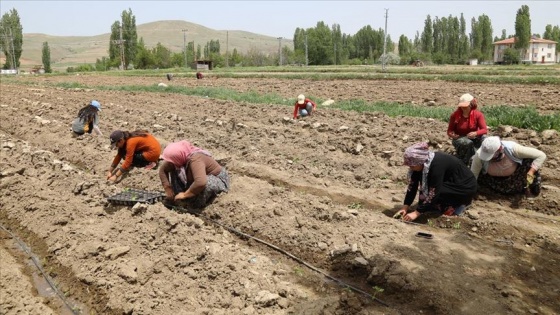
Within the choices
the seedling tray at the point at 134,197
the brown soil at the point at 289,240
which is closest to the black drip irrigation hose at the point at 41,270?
the brown soil at the point at 289,240

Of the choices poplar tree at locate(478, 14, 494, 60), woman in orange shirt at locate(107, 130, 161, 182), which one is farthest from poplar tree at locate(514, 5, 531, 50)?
woman in orange shirt at locate(107, 130, 161, 182)

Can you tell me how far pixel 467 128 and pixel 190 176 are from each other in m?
4.00

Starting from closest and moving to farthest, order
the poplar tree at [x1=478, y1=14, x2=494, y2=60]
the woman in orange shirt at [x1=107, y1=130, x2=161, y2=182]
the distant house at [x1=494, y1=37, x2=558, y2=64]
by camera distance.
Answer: the woman in orange shirt at [x1=107, y1=130, x2=161, y2=182] < the poplar tree at [x1=478, y1=14, x2=494, y2=60] < the distant house at [x1=494, y1=37, x2=558, y2=64]

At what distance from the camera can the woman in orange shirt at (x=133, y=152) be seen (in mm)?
7016

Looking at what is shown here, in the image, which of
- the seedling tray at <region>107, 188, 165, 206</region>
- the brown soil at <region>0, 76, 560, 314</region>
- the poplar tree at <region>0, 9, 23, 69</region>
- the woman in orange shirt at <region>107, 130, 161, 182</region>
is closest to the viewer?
the brown soil at <region>0, 76, 560, 314</region>

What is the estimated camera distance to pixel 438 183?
5133 millimetres

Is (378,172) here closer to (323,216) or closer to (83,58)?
(323,216)

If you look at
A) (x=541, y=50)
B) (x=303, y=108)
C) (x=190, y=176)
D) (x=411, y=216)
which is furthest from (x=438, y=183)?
(x=541, y=50)

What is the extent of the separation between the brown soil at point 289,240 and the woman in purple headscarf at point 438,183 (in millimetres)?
205

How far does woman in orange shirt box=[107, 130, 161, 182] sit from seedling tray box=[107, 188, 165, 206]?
1.03 m

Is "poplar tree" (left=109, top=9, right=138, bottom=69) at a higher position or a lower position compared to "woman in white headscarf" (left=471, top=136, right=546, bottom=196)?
higher

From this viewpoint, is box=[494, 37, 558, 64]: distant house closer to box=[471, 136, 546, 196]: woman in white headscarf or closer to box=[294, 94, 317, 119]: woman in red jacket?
box=[294, 94, 317, 119]: woman in red jacket

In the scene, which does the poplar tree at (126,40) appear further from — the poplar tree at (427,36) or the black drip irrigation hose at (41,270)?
the black drip irrigation hose at (41,270)

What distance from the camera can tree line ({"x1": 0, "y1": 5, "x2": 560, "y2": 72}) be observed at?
205ft
